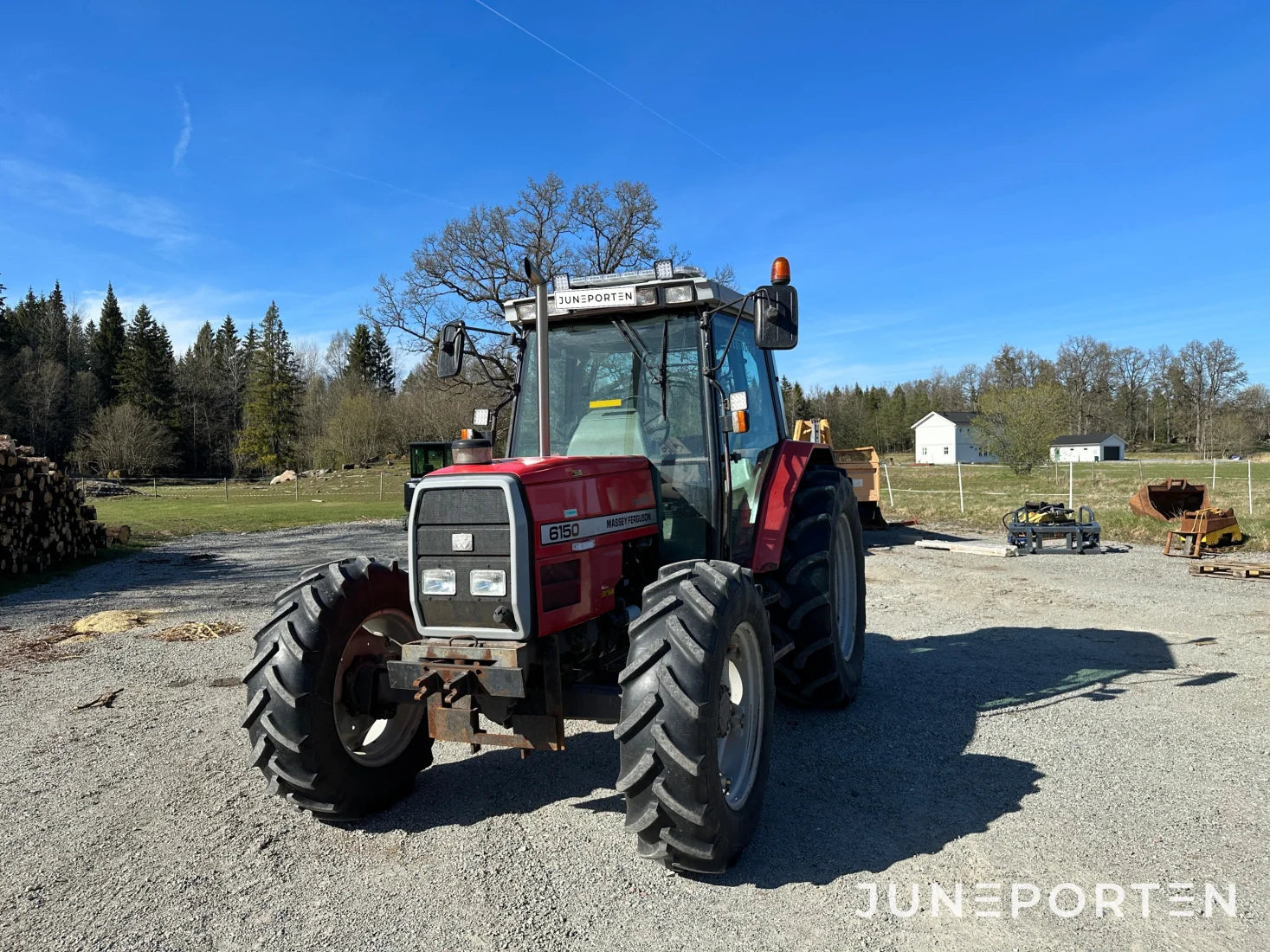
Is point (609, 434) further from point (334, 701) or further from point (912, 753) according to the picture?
point (912, 753)

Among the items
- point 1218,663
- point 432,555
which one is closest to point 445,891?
point 432,555

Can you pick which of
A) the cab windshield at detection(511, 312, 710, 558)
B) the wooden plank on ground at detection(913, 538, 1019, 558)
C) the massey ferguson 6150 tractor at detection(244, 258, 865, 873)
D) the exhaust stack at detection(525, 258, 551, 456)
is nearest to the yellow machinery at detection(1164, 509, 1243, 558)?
the wooden plank on ground at detection(913, 538, 1019, 558)

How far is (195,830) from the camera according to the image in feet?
12.4

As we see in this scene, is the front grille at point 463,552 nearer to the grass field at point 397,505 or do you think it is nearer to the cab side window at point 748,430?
the cab side window at point 748,430

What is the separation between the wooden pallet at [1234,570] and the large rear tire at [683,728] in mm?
9968

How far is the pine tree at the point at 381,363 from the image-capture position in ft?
252

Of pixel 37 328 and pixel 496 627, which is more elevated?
pixel 37 328

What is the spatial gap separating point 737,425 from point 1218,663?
4817 mm

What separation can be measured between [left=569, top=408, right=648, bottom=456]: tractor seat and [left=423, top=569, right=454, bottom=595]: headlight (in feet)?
4.33

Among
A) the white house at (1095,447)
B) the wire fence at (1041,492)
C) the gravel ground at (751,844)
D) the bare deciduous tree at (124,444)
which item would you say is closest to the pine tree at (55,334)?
the bare deciduous tree at (124,444)

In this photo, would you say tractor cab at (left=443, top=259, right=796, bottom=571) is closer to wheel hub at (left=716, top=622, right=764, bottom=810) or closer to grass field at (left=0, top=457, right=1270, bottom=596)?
wheel hub at (left=716, top=622, right=764, bottom=810)

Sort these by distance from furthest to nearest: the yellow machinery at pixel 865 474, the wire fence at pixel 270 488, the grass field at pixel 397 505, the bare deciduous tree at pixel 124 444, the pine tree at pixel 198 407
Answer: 1. the pine tree at pixel 198 407
2. the bare deciduous tree at pixel 124 444
3. the wire fence at pixel 270 488
4. the grass field at pixel 397 505
5. the yellow machinery at pixel 865 474

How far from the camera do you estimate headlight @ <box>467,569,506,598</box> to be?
11.2ft

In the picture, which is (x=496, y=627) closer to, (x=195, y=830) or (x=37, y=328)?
(x=195, y=830)
